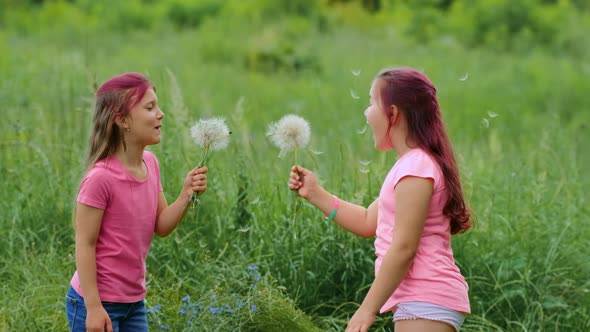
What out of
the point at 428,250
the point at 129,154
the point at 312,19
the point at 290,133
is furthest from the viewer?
the point at 312,19

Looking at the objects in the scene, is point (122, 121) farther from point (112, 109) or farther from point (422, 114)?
point (422, 114)

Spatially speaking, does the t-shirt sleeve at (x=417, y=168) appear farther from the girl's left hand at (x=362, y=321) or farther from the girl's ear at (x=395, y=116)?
the girl's left hand at (x=362, y=321)

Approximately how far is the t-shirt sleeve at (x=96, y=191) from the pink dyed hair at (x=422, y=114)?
970 millimetres

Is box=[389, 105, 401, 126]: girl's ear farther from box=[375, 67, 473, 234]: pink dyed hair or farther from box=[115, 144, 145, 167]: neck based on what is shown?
box=[115, 144, 145, 167]: neck

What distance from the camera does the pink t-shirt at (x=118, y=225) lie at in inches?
125

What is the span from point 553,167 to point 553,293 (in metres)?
1.21

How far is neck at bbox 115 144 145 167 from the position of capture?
10.8 feet

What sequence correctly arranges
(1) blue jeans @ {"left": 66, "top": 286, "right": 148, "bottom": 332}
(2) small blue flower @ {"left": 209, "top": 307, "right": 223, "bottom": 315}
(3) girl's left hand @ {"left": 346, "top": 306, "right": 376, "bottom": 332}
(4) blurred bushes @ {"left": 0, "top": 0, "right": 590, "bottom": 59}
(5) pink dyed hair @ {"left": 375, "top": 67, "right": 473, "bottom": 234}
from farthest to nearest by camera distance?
(4) blurred bushes @ {"left": 0, "top": 0, "right": 590, "bottom": 59} → (2) small blue flower @ {"left": 209, "top": 307, "right": 223, "bottom": 315} → (1) blue jeans @ {"left": 66, "top": 286, "right": 148, "bottom": 332} → (5) pink dyed hair @ {"left": 375, "top": 67, "right": 473, "bottom": 234} → (3) girl's left hand @ {"left": 346, "top": 306, "right": 376, "bottom": 332}

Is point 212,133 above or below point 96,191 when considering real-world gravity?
above

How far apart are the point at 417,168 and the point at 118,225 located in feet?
3.40

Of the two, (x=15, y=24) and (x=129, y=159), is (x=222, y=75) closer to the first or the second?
(x=15, y=24)

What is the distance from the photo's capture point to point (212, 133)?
335cm

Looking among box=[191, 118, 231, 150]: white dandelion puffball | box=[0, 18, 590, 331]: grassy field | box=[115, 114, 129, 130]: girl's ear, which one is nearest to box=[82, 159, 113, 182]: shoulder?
box=[115, 114, 129, 130]: girl's ear

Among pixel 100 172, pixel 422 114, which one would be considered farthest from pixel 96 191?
pixel 422 114
